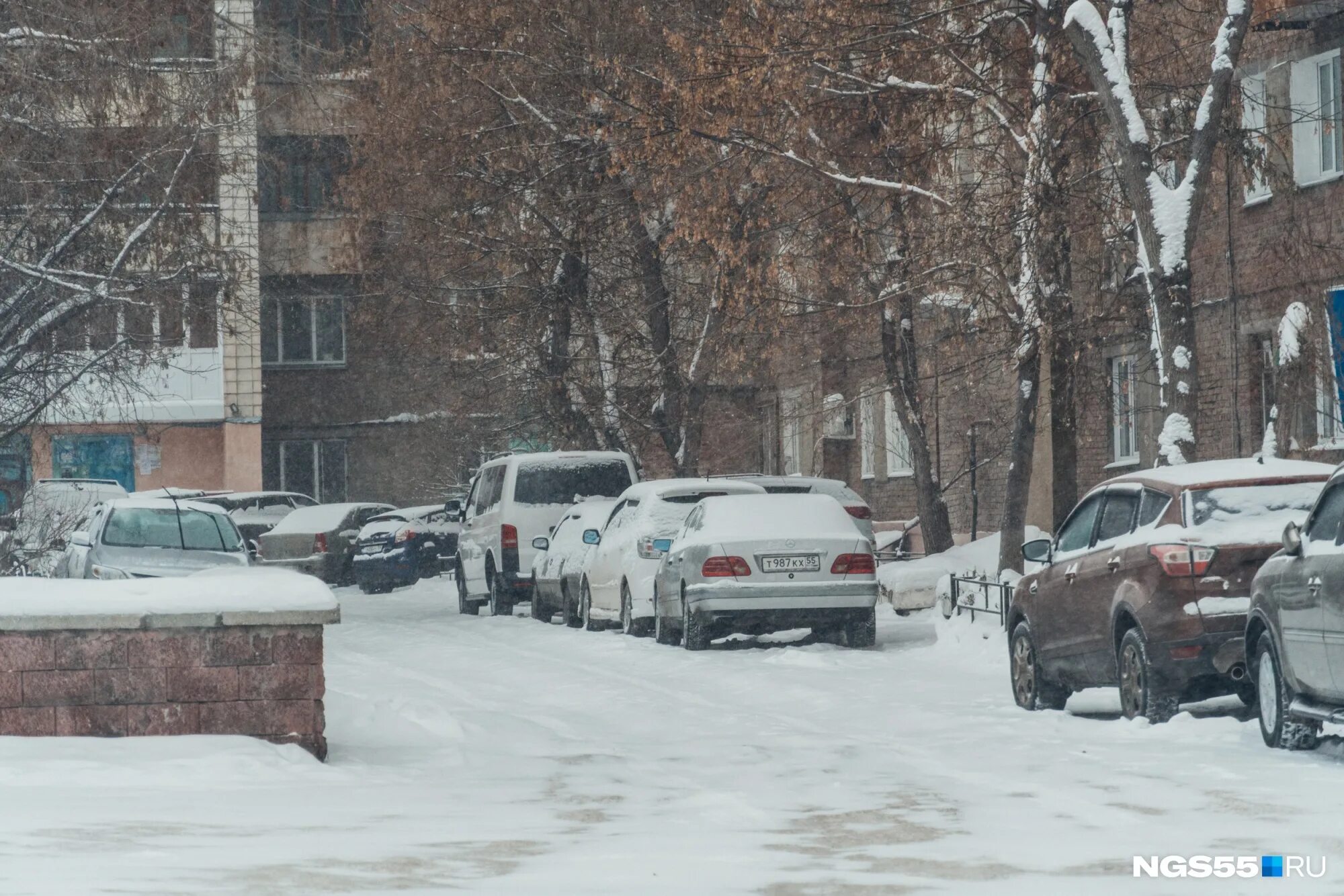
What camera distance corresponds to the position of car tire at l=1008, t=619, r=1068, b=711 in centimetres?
1438

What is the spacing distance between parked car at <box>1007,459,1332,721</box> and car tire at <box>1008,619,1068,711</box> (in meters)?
0.60

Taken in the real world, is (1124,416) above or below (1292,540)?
above

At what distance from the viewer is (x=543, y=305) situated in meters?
33.3

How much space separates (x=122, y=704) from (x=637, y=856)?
3.75m

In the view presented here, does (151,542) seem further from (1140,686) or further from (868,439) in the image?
(868,439)

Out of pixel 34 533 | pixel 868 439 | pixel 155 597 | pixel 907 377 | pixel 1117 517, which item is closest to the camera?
pixel 155 597

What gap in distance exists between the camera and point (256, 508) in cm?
4153

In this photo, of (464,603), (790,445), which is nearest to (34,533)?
(464,603)

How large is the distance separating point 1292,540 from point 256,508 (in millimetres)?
32393

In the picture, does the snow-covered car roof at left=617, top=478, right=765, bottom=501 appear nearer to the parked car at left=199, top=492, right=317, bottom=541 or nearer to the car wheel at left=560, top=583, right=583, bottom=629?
the car wheel at left=560, top=583, right=583, bottom=629

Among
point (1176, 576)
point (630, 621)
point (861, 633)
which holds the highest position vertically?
point (1176, 576)

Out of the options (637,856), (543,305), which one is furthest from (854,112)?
(637,856)

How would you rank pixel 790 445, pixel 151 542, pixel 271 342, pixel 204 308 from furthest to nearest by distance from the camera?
pixel 271 342 → pixel 790 445 → pixel 151 542 → pixel 204 308

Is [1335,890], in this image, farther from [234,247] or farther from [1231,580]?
[234,247]
